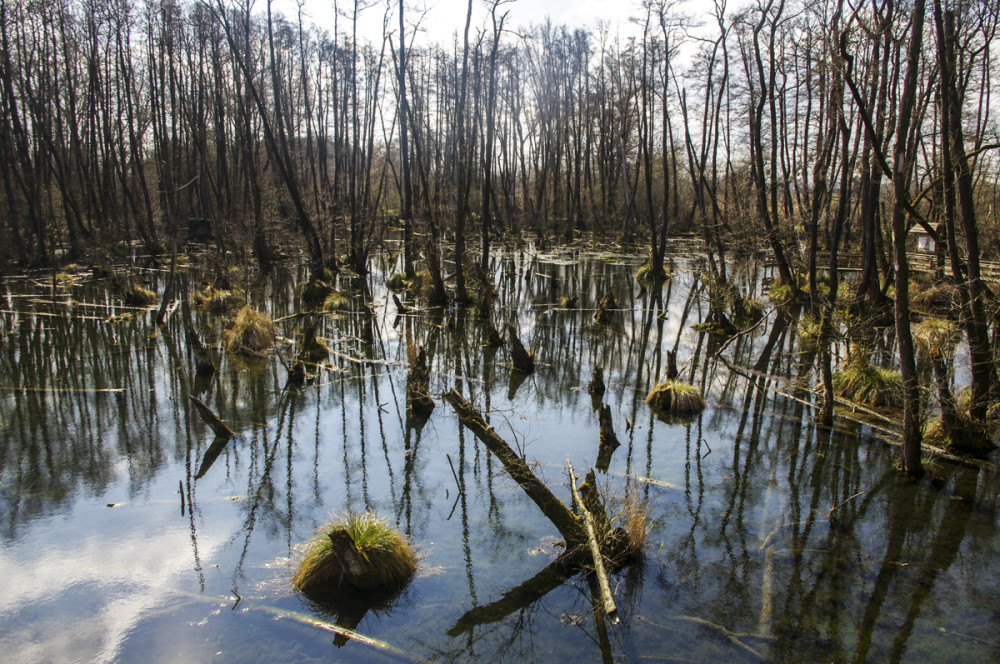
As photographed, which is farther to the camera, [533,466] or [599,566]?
[533,466]

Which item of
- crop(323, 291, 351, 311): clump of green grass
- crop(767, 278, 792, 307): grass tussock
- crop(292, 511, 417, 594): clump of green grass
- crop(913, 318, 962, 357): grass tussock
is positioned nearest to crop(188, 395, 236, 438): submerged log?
crop(292, 511, 417, 594): clump of green grass

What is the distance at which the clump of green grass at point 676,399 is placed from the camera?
10289 millimetres

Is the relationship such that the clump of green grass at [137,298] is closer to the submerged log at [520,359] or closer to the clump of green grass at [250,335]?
the clump of green grass at [250,335]

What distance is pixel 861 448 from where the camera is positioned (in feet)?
28.3

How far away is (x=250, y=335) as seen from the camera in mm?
13836

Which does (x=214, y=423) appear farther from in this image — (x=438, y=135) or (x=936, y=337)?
(x=438, y=135)

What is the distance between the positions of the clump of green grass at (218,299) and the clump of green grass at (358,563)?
43.7 feet

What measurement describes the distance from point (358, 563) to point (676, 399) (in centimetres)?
625

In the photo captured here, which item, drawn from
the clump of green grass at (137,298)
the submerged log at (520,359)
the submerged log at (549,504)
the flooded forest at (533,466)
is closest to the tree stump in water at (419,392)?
the flooded forest at (533,466)

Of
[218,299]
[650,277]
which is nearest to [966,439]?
[650,277]

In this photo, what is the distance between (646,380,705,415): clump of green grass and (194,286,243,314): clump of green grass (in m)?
12.0

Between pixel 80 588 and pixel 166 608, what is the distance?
890 millimetres

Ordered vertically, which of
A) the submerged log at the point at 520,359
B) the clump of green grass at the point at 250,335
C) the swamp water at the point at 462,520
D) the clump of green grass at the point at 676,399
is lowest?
the swamp water at the point at 462,520

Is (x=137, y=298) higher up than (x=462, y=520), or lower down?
higher up
